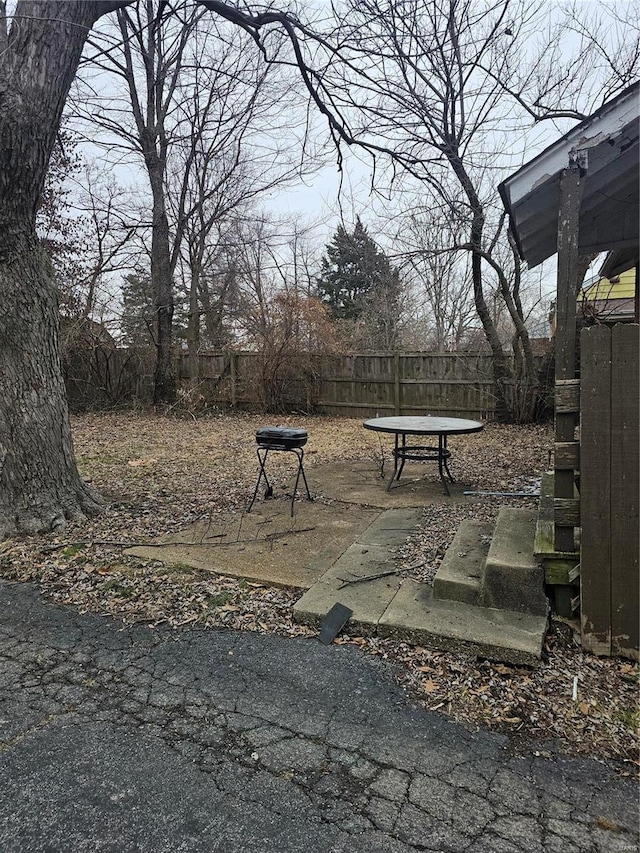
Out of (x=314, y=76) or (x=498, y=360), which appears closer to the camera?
(x=314, y=76)

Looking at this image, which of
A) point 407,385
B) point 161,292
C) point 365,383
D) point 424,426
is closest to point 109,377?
point 161,292

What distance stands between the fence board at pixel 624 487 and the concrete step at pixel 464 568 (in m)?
0.65

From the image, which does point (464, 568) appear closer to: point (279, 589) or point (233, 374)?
point (279, 589)

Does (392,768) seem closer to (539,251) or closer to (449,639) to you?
(449,639)

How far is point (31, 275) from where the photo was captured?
4.09 meters

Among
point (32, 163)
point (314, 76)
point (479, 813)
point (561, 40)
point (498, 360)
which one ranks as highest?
point (561, 40)

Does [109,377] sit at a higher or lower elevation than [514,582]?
higher

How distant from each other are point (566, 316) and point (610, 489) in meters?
0.91

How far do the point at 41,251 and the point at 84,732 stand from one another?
372 centimetres

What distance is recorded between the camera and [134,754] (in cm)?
181

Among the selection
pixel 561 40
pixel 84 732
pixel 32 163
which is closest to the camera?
pixel 84 732

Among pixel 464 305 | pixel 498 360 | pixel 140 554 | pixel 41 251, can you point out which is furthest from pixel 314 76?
pixel 464 305

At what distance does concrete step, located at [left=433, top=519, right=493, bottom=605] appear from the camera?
2.76m

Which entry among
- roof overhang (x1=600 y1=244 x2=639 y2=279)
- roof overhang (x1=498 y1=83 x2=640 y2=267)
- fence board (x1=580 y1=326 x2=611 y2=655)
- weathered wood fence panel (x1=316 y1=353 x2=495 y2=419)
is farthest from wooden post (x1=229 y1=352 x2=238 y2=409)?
fence board (x1=580 y1=326 x2=611 y2=655)
